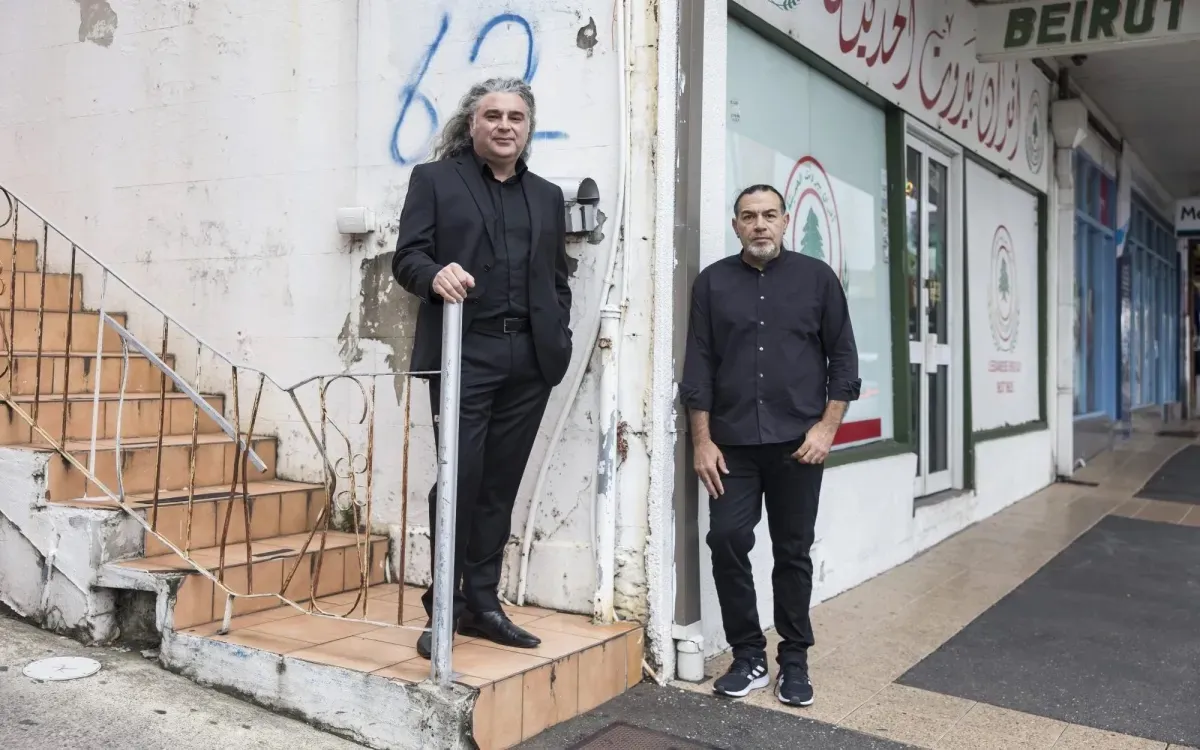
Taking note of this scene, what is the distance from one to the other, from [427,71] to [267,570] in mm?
2058

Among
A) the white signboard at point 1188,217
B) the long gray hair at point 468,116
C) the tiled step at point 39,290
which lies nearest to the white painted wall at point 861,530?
the long gray hair at point 468,116

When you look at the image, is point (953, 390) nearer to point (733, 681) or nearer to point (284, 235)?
point (733, 681)

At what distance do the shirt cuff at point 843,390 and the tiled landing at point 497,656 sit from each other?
1.08 m

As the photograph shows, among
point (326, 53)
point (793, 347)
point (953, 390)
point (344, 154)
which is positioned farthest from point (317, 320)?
point (953, 390)

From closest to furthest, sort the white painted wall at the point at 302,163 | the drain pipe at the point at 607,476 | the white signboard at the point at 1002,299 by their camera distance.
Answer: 1. the drain pipe at the point at 607,476
2. the white painted wall at the point at 302,163
3. the white signboard at the point at 1002,299

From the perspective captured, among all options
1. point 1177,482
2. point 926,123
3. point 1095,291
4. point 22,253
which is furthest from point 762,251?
point 1095,291

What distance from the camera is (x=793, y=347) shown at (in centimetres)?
373

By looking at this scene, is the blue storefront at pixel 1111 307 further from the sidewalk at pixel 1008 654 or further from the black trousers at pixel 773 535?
the black trousers at pixel 773 535

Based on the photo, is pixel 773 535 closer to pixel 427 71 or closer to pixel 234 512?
pixel 234 512

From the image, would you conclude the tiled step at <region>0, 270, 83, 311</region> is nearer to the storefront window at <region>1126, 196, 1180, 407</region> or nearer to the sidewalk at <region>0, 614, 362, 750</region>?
the sidewalk at <region>0, 614, 362, 750</region>

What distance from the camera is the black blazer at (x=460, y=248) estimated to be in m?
3.34

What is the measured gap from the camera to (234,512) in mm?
4215

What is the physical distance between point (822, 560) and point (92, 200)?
13.2 ft

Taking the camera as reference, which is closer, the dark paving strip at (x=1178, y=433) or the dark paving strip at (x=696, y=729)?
the dark paving strip at (x=696, y=729)
